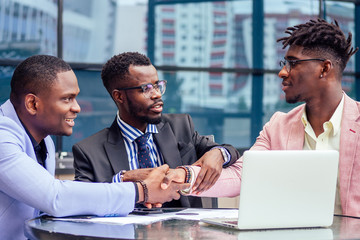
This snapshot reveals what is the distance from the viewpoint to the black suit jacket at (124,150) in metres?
2.47

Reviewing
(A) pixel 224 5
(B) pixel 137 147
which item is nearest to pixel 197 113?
(A) pixel 224 5

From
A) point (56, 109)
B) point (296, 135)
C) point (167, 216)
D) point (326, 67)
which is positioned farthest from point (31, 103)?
point (326, 67)

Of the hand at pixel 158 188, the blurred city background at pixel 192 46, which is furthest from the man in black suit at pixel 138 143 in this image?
the blurred city background at pixel 192 46

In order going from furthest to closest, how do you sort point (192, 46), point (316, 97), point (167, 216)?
point (192, 46) → point (316, 97) → point (167, 216)

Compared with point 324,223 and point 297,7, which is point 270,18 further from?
point 324,223

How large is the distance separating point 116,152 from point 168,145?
0.27 meters

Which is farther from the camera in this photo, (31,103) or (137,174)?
(137,174)

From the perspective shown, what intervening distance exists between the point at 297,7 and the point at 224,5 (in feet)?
2.87

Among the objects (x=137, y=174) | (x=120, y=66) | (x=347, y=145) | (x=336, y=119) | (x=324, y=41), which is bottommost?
(x=137, y=174)

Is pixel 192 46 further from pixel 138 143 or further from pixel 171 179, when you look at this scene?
pixel 171 179

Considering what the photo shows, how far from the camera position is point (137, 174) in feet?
7.37

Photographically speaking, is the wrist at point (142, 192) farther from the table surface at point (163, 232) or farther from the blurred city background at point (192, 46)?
the blurred city background at point (192, 46)

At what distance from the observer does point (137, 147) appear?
2.63 m

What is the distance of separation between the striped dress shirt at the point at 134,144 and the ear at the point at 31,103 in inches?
24.3
